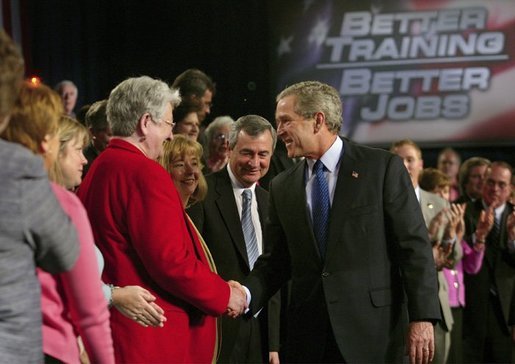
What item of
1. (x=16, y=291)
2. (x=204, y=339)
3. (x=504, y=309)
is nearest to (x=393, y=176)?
(x=204, y=339)

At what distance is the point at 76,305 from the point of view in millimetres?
2301

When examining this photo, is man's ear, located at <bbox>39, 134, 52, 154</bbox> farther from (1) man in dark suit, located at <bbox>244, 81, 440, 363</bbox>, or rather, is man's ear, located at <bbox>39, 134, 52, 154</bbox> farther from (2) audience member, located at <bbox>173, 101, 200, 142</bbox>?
(2) audience member, located at <bbox>173, 101, 200, 142</bbox>

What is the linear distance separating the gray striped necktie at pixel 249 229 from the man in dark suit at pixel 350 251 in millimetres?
710

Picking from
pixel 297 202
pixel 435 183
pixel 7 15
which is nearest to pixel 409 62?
pixel 435 183

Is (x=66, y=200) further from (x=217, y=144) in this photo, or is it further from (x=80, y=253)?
(x=217, y=144)

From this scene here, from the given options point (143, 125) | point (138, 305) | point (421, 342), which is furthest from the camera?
point (421, 342)

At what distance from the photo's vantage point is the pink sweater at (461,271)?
653 cm

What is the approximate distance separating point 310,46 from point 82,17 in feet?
7.48

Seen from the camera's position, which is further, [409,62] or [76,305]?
[409,62]

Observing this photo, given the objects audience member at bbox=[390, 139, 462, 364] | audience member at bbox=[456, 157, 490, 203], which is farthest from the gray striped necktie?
audience member at bbox=[456, 157, 490, 203]

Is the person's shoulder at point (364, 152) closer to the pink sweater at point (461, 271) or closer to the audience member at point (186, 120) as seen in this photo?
the audience member at point (186, 120)

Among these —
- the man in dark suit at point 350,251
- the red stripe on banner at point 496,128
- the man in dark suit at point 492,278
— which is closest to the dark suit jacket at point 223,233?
the man in dark suit at point 350,251

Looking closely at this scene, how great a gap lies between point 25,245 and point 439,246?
4.25 metres

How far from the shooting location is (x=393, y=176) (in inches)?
147
